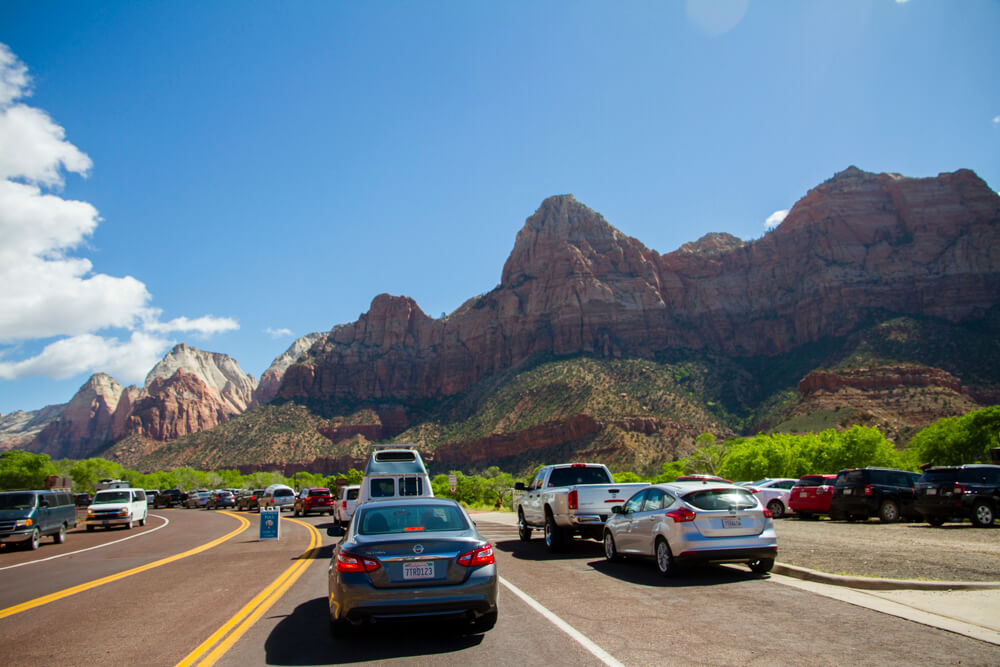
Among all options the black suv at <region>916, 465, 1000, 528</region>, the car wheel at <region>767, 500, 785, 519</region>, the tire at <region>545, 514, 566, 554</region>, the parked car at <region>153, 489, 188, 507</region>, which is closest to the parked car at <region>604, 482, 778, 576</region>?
the tire at <region>545, 514, 566, 554</region>

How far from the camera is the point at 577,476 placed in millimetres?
17359

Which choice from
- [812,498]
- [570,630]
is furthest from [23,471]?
[570,630]

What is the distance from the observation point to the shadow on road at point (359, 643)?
6.50 metres

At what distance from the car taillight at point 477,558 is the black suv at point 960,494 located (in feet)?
55.6

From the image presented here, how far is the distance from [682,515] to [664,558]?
3.08 ft

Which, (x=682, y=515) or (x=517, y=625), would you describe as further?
(x=682, y=515)

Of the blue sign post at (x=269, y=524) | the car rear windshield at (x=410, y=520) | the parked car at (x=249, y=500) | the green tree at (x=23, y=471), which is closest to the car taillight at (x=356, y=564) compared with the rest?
the car rear windshield at (x=410, y=520)

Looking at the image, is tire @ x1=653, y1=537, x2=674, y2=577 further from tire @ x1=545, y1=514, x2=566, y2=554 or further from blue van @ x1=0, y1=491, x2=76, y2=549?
blue van @ x1=0, y1=491, x2=76, y2=549

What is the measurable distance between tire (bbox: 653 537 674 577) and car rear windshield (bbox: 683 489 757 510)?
872mm


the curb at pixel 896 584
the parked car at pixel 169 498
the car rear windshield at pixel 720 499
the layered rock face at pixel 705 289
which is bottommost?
the parked car at pixel 169 498

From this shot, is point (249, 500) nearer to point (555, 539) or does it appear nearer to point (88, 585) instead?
point (88, 585)

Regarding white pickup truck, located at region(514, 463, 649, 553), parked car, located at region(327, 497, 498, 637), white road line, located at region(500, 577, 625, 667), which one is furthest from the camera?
white pickup truck, located at region(514, 463, 649, 553)

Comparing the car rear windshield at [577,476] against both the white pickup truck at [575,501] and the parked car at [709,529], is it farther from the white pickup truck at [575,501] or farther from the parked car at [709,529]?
the parked car at [709,529]

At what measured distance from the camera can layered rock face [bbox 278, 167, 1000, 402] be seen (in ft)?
381
